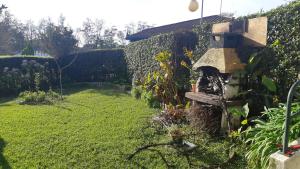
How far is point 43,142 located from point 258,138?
14.7 feet

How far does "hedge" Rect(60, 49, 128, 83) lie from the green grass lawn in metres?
8.02

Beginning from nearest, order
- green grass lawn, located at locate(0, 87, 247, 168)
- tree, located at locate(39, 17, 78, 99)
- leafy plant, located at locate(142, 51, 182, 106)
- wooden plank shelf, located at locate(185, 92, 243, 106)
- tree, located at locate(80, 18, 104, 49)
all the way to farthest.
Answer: green grass lawn, located at locate(0, 87, 247, 168), wooden plank shelf, located at locate(185, 92, 243, 106), leafy plant, located at locate(142, 51, 182, 106), tree, located at locate(39, 17, 78, 99), tree, located at locate(80, 18, 104, 49)

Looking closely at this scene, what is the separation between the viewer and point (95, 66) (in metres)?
18.2

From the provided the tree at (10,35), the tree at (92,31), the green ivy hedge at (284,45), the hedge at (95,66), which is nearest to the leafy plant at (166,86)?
the green ivy hedge at (284,45)

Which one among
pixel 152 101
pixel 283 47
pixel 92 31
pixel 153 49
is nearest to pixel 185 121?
pixel 152 101

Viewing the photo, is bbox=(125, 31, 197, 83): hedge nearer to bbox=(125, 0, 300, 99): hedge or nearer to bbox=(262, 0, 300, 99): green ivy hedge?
bbox=(125, 0, 300, 99): hedge

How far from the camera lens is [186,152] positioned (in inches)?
201

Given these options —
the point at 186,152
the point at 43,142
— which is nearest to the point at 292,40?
the point at 186,152

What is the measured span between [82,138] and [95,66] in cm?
1245

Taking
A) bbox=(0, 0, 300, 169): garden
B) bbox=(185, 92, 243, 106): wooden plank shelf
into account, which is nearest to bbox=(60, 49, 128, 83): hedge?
bbox=(0, 0, 300, 169): garden

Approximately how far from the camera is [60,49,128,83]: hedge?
1780cm

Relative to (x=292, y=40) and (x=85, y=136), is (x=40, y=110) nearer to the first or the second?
(x=85, y=136)

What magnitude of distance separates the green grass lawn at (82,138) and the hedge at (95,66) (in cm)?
802

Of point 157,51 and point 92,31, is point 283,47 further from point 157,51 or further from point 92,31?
point 92,31
